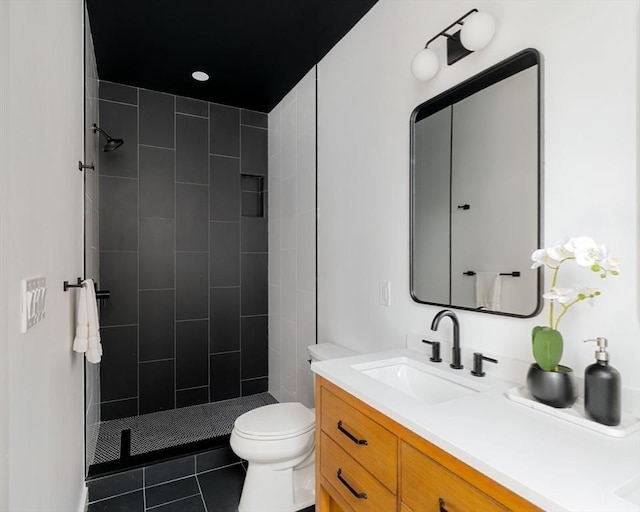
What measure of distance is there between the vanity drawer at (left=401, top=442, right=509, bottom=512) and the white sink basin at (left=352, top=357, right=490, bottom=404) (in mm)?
395

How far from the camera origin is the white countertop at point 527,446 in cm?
67

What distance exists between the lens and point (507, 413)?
3.34 feet

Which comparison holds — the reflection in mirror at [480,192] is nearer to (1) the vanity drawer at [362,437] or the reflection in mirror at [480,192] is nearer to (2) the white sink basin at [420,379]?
(2) the white sink basin at [420,379]

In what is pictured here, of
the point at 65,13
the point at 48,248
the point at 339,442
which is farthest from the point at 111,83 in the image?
the point at 339,442

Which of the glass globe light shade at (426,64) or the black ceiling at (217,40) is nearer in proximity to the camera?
the glass globe light shade at (426,64)

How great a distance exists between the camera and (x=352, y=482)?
1.25 meters

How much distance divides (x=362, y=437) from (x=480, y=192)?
38.4 inches

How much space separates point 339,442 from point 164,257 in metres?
2.24

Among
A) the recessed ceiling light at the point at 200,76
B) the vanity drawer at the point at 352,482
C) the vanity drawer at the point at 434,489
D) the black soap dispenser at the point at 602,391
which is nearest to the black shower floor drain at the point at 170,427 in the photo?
the vanity drawer at the point at 352,482

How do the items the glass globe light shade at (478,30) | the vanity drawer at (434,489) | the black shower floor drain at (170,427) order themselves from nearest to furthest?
the vanity drawer at (434,489)
the glass globe light shade at (478,30)
the black shower floor drain at (170,427)

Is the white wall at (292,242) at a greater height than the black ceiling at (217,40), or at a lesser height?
lesser

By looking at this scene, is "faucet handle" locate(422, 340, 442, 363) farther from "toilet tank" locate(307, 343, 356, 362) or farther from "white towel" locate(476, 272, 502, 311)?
"toilet tank" locate(307, 343, 356, 362)

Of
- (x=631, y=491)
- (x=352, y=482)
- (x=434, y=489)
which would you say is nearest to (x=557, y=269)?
(x=631, y=491)

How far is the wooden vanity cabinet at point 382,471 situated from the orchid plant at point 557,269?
1.36 ft
